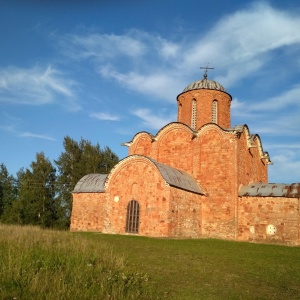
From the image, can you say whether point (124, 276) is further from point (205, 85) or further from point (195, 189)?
point (205, 85)

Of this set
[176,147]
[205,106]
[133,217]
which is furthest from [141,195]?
[205,106]

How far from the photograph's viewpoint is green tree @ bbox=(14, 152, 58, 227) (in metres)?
33.2

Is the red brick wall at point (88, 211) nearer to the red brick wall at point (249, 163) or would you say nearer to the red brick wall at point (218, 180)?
the red brick wall at point (218, 180)

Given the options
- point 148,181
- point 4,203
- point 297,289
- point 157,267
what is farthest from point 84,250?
point 4,203

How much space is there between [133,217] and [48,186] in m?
17.5

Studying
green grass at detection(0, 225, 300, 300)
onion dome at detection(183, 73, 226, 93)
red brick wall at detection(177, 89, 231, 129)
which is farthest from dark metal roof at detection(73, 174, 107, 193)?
green grass at detection(0, 225, 300, 300)

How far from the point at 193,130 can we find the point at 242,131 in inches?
132

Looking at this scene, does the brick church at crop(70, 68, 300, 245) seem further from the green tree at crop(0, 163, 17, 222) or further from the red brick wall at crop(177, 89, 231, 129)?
the green tree at crop(0, 163, 17, 222)

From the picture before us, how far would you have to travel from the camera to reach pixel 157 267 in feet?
30.1

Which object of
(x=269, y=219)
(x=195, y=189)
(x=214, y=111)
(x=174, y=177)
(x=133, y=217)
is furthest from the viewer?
(x=214, y=111)

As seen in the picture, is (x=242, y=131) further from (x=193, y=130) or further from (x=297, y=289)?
(x=297, y=289)

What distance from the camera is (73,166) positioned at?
3819cm

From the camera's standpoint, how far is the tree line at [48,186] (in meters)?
33.3

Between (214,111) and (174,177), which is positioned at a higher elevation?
(214,111)
